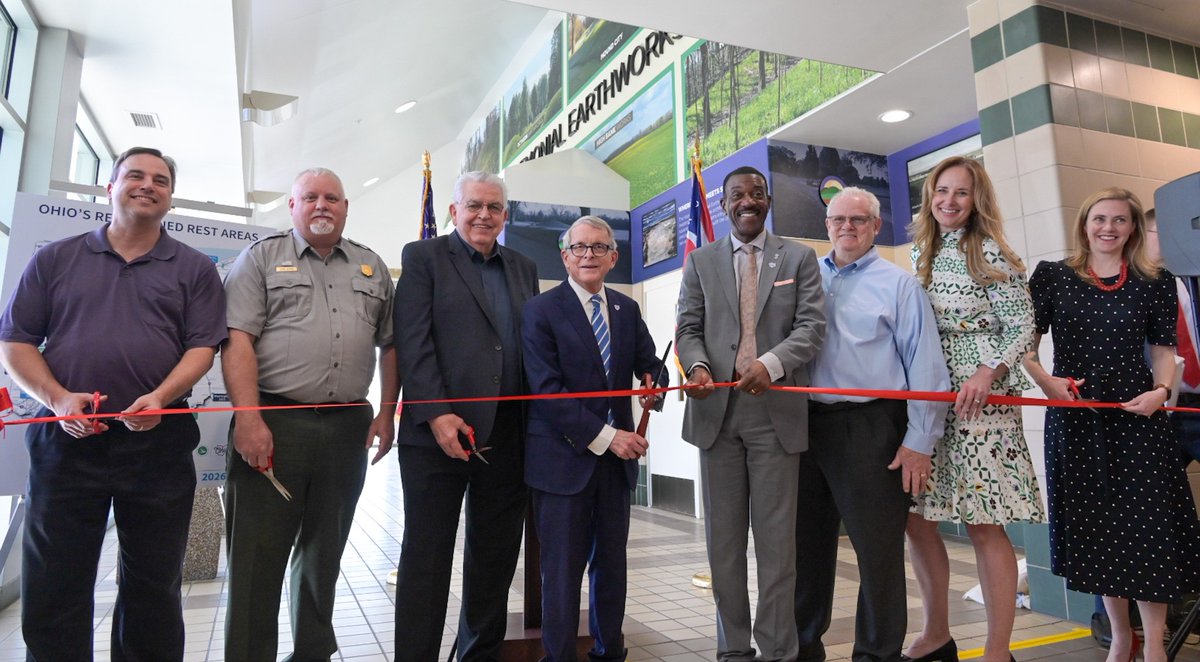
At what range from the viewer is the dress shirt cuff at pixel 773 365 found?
91.1 inches

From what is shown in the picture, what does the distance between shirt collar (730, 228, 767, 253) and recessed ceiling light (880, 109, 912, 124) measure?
145 inches

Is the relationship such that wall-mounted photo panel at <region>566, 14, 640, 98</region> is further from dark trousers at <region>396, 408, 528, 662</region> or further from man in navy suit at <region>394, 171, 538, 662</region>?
dark trousers at <region>396, 408, 528, 662</region>

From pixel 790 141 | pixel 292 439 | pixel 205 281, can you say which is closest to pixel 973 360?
pixel 292 439

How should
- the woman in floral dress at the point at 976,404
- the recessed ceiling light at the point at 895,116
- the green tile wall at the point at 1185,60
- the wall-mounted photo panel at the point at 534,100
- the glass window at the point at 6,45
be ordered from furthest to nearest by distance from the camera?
1. the wall-mounted photo panel at the point at 534,100
2. the recessed ceiling light at the point at 895,116
3. the green tile wall at the point at 1185,60
4. the glass window at the point at 6,45
5. the woman in floral dress at the point at 976,404

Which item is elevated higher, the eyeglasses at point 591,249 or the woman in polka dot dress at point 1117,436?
the eyeglasses at point 591,249

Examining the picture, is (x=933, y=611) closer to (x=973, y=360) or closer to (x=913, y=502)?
(x=913, y=502)

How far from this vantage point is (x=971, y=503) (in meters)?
2.40

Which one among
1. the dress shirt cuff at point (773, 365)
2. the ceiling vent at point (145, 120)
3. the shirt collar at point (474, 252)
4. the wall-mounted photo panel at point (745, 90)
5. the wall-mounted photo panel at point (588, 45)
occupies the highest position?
the wall-mounted photo panel at point (588, 45)

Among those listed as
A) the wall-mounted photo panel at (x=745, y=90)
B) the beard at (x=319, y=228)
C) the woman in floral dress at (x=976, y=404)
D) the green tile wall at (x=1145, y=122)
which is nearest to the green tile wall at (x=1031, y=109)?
the green tile wall at (x=1145, y=122)

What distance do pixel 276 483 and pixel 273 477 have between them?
20 millimetres

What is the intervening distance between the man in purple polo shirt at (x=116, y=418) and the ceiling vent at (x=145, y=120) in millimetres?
4220

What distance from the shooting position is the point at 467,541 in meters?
2.49

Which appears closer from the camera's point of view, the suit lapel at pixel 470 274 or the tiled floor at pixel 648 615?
the suit lapel at pixel 470 274

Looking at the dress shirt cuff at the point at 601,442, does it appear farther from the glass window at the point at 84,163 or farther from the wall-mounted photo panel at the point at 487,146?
the wall-mounted photo panel at the point at 487,146
